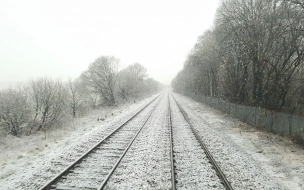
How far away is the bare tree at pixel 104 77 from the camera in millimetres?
43531

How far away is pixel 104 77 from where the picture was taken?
144 ft

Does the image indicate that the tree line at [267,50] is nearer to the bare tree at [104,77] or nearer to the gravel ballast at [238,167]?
the gravel ballast at [238,167]

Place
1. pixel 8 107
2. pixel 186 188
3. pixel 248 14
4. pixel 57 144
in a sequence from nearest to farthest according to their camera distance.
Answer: pixel 186 188 < pixel 57 144 < pixel 248 14 < pixel 8 107

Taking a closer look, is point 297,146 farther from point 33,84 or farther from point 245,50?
point 33,84

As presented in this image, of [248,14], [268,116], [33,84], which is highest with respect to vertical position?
[248,14]

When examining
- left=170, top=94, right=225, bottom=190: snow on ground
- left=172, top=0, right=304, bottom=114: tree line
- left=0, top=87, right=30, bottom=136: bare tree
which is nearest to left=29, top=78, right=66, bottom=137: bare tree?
left=0, top=87, right=30, bottom=136: bare tree

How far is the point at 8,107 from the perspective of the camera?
19266 millimetres

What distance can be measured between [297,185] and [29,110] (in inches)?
853

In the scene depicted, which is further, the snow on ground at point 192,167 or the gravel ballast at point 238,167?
the gravel ballast at point 238,167

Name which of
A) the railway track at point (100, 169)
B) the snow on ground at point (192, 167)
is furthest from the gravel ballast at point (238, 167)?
the snow on ground at point (192, 167)

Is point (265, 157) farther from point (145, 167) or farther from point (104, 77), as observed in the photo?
point (104, 77)

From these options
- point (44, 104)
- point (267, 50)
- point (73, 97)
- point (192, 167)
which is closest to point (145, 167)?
point (192, 167)

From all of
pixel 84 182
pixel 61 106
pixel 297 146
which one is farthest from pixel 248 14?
pixel 61 106

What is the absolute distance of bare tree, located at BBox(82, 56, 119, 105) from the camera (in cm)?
4353
